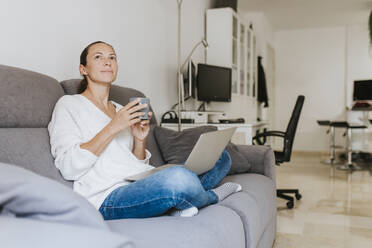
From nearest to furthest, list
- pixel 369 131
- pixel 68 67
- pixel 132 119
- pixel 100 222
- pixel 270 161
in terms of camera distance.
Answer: pixel 100 222
pixel 132 119
pixel 68 67
pixel 270 161
pixel 369 131

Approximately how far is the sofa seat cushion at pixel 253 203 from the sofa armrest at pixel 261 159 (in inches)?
3.5

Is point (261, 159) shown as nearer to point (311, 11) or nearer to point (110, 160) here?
point (110, 160)

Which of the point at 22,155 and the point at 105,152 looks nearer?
the point at 22,155

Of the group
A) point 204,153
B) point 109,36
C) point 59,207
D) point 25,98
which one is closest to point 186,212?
point 204,153

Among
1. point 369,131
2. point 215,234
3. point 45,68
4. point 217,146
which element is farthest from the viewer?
point 369,131

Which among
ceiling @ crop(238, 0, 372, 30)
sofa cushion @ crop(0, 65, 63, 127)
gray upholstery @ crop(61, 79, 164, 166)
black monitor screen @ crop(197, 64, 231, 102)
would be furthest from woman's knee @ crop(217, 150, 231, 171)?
ceiling @ crop(238, 0, 372, 30)

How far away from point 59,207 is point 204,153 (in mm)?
841

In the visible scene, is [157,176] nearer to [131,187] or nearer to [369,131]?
[131,187]

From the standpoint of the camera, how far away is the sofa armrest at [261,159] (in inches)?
88.3

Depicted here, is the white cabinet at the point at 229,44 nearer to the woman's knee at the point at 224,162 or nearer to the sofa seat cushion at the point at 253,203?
the sofa seat cushion at the point at 253,203

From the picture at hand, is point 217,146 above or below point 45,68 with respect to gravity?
below

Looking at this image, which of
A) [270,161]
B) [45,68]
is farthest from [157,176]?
[270,161]

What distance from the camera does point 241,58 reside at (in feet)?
15.8

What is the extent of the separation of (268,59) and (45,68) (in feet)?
18.1
